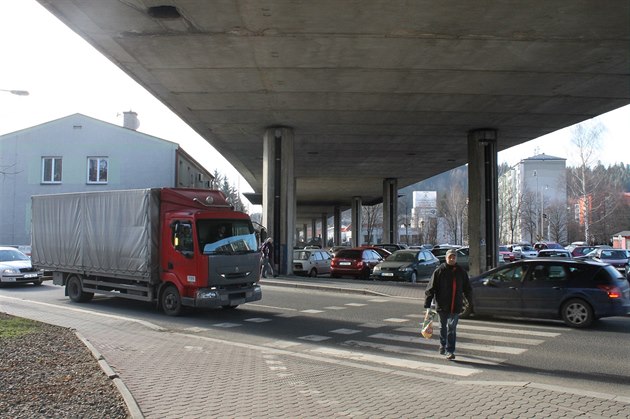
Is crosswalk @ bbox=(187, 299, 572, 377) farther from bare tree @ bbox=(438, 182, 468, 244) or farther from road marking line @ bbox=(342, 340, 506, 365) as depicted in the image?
bare tree @ bbox=(438, 182, 468, 244)

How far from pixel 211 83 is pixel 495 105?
11.2 m

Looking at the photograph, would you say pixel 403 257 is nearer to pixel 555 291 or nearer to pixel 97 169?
pixel 555 291

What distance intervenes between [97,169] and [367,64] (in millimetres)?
29187

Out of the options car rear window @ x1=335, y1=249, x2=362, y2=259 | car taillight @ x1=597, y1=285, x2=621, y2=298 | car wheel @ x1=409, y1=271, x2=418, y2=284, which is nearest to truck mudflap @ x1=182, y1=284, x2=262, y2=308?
car taillight @ x1=597, y1=285, x2=621, y2=298

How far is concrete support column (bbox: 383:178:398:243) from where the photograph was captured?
46.1m

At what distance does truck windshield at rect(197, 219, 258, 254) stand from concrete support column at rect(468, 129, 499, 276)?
14.4 m

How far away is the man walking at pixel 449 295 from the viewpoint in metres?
8.42

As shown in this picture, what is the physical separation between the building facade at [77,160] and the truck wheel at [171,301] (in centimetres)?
2595

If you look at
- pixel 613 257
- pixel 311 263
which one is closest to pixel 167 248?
pixel 311 263

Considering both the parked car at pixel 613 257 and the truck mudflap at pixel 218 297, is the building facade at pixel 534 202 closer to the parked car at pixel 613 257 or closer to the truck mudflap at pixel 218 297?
the parked car at pixel 613 257

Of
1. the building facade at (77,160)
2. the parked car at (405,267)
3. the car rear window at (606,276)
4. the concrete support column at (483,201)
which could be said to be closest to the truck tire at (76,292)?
the parked car at (405,267)

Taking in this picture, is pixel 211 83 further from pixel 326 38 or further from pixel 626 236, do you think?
pixel 626 236

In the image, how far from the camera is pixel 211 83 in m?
17.5

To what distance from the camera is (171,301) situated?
13.5 metres
